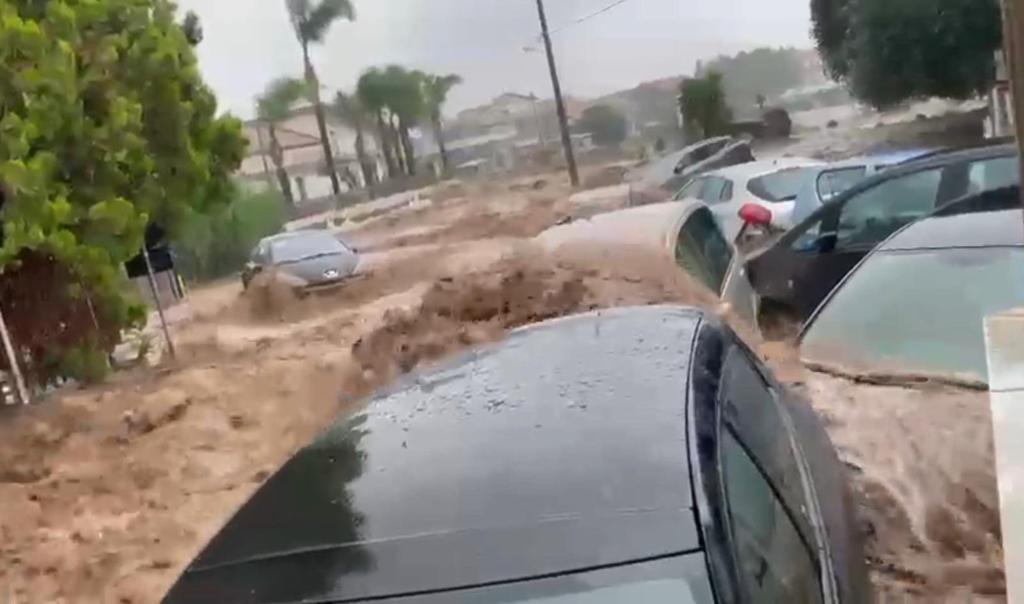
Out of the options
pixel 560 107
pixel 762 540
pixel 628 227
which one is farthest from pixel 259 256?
pixel 762 540

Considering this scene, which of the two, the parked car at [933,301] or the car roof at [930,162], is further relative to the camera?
the car roof at [930,162]

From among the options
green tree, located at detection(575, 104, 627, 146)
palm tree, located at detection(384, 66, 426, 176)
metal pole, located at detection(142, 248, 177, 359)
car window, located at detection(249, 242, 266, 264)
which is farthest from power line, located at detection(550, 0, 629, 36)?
metal pole, located at detection(142, 248, 177, 359)

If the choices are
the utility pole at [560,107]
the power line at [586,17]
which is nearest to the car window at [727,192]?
the utility pole at [560,107]

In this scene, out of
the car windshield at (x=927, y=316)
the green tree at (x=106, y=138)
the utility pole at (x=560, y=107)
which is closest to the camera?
the car windshield at (x=927, y=316)

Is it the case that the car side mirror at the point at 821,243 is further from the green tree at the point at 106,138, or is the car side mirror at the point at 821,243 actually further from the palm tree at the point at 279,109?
the green tree at the point at 106,138

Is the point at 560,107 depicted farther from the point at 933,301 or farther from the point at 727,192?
the point at 933,301

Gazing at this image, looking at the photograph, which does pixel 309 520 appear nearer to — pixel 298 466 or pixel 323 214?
pixel 298 466
